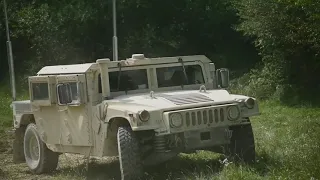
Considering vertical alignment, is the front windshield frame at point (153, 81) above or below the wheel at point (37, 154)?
above

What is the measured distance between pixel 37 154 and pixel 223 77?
3816 mm

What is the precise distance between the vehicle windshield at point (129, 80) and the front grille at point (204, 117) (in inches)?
62.5

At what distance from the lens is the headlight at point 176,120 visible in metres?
8.62

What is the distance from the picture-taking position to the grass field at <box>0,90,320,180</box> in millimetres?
8266

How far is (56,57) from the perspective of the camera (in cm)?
3162

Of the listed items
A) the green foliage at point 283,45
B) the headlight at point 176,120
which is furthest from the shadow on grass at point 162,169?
the green foliage at point 283,45

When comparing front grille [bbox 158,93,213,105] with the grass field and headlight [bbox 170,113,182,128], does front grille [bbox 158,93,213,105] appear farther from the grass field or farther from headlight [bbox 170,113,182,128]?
the grass field

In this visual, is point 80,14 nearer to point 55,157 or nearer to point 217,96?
point 55,157

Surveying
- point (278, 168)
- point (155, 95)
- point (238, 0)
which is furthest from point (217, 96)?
point (238, 0)

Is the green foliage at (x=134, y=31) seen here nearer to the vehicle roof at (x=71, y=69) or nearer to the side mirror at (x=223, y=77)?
the side mirror at (x=223, y=77)

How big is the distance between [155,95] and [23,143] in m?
3.62

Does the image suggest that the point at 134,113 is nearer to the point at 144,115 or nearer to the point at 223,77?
the point at 144,115

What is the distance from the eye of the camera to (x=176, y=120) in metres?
8.66

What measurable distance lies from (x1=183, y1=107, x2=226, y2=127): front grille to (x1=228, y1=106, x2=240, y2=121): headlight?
0.34 ft
